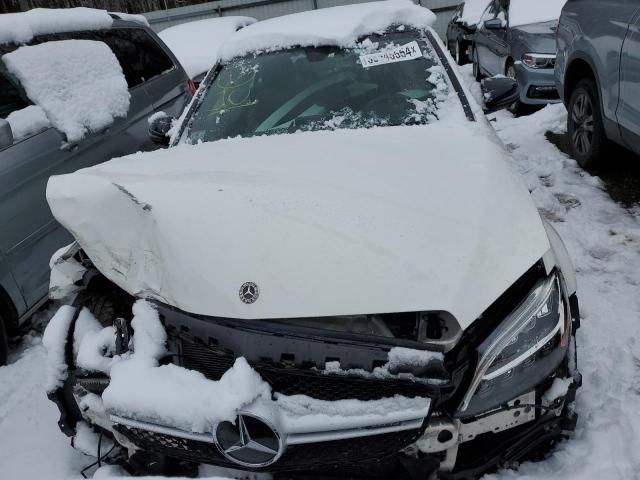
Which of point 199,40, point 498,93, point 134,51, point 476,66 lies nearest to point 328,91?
point 498,93

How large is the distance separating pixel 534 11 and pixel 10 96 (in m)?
5.98

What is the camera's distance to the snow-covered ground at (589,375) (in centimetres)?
197

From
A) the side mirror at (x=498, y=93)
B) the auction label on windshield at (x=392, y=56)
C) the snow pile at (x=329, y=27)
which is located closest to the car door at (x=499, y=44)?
the snow pile at (x=329, y=27)

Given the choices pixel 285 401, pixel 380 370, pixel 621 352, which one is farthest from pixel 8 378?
pixel 621 352

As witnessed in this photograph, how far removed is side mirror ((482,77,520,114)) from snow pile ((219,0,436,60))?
0.56m

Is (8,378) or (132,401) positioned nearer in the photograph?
(132,401)

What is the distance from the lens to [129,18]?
5.07 meters

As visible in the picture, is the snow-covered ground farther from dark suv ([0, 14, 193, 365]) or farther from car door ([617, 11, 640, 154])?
car door ([617, 11, 640, 154])

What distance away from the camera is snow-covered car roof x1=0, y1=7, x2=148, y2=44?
149 inches

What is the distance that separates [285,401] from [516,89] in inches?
97.3

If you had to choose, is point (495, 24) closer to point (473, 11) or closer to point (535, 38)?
point (535, 38)

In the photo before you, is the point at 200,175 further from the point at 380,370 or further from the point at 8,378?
the point at 8,378

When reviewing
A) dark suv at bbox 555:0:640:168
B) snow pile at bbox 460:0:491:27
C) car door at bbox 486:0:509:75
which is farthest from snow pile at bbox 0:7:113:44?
snow pile at bbox 460:0:491:27

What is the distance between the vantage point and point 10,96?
3.67 m
